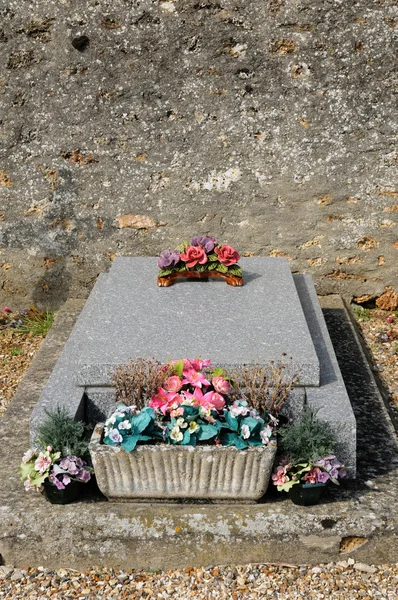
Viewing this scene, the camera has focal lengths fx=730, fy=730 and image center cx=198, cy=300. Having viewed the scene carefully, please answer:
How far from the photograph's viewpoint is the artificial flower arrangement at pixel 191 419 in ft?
10.6

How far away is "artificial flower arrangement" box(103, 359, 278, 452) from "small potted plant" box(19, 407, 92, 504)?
0.69 feet

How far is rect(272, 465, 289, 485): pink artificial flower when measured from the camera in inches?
130

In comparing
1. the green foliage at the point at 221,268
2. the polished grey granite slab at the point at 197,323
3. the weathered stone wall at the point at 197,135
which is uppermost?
the weathered stone wall at the point at 197,135

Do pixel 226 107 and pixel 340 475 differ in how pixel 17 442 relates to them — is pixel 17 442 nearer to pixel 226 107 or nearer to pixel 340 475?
pixel 340 475

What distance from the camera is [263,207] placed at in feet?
18.7

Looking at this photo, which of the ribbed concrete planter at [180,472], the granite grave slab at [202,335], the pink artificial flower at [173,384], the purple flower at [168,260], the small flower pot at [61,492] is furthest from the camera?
the purple flower at [168,260]

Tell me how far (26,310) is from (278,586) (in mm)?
3579

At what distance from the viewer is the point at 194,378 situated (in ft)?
11.6

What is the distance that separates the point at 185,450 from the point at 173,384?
15.4 inches

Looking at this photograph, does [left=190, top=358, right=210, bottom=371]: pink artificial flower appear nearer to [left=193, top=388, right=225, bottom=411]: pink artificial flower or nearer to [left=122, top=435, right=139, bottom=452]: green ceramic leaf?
[left=193, top=388, right=225, bottom=411]: pink artificial flower

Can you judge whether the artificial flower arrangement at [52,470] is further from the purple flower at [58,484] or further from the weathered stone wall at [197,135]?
the weathered stone wall at [197,135]

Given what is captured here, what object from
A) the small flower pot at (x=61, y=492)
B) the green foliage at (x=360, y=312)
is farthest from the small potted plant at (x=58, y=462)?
the green foliage at (x=360, y=312)

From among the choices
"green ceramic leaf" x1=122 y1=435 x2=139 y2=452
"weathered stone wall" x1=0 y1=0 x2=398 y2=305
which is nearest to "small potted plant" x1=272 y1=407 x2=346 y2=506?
"green ceramic leaf" x1=122 y1=435 x2=139 y2=452

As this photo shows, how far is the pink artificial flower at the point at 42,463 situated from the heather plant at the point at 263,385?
3.11ft
